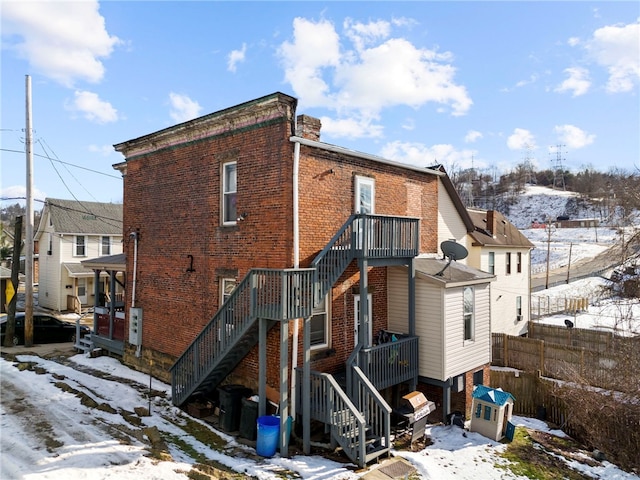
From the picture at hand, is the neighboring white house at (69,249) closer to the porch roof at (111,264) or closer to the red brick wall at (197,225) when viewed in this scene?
the porch roof at (111,264)

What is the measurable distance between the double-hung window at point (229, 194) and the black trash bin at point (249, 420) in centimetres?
504

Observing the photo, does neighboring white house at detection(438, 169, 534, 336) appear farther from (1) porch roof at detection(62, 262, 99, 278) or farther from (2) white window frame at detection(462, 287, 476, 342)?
(1) porch roof at detection(62, 262, 99, 278)

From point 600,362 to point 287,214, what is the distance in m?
16.6

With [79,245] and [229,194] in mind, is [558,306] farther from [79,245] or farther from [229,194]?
[79,245]

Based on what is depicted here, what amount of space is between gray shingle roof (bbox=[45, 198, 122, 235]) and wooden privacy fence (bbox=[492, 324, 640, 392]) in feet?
90.8

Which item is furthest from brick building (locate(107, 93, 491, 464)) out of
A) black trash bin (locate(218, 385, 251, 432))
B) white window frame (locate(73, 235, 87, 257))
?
white window frame (locate(73, 235, 87, 257))

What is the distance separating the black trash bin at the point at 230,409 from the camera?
10.5 m

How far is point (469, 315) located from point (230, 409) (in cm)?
807

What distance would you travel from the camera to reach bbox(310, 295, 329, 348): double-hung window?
1145 centimetres

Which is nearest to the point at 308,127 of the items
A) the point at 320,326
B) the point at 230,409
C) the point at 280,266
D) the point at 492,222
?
the point at 280,266

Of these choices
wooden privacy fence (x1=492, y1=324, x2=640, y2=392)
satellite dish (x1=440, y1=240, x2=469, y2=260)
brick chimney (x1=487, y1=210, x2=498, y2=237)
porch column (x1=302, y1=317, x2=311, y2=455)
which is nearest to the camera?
porch column (x1=302, y1=317, x2=311, y2=455)

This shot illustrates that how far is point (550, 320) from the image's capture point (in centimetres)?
3077

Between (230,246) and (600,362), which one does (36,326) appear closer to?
(230,246)

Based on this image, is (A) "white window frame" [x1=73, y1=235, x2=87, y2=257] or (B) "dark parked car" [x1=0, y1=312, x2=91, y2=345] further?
(A) "white window frame" [x1=73, y1=235, x2=87, y2=257]
